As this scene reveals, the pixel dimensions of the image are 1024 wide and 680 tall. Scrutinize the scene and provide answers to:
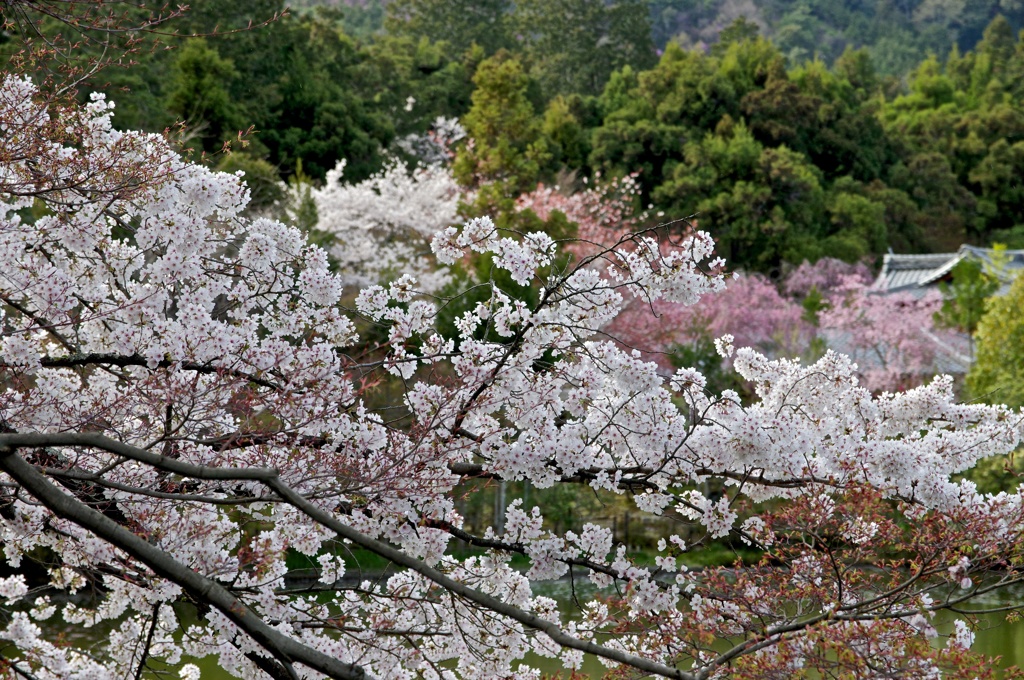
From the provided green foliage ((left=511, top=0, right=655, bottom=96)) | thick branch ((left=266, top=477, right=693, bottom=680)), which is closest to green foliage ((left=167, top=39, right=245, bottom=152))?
thick branch ((left=266, top=477, right=693, bottom=680))

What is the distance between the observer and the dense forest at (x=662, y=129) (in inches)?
850

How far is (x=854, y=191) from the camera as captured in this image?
26.3 metres

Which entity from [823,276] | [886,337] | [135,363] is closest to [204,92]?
[886,337]

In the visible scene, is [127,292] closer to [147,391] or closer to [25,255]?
[25,255]

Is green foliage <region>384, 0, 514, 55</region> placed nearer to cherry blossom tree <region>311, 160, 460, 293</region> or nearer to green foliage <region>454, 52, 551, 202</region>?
green foliage <region>454, 52, 551, 202</region>

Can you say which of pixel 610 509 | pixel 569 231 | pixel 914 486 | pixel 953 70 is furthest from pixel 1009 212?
pixel 914 486

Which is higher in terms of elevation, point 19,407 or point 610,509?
point 610,509

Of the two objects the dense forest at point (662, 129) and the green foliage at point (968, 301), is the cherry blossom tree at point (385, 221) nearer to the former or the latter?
the dense forest at point (662, 129)

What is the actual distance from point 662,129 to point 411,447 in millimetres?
22868

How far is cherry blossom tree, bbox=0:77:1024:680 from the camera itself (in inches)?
125

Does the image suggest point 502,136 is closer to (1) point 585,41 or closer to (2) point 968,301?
(2) point 968,301

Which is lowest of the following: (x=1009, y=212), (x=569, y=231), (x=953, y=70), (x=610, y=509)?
(x=610, y=509)

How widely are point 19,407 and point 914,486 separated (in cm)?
276

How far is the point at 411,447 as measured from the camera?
3.20 metres
